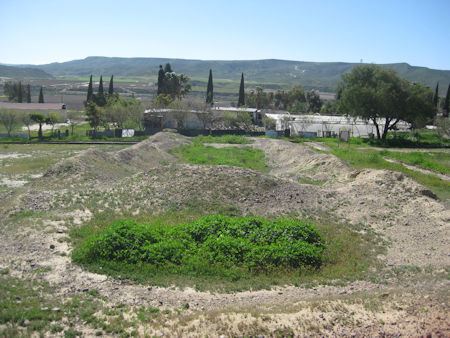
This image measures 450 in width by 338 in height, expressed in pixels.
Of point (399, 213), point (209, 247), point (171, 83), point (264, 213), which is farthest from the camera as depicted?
point (171, 83)

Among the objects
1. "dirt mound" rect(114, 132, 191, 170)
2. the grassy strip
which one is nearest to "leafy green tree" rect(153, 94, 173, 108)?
"dirt mound" rect(114, 132, 191, 170)

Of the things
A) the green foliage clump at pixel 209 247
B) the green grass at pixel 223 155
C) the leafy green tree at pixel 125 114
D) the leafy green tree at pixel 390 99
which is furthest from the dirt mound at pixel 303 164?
the leafy green tree at pixel 125 114

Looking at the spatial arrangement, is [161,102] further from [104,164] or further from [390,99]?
[104,164]

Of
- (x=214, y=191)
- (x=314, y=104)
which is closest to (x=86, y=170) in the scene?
(x=214, y=191)

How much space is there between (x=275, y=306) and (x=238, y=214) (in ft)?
22.6

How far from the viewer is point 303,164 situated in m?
27.7

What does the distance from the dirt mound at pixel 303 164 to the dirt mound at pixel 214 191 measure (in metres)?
5.66

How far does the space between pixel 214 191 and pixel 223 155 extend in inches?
657

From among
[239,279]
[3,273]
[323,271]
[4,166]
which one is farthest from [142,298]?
[4,166]

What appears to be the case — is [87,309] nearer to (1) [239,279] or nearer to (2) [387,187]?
(1) [239,279]

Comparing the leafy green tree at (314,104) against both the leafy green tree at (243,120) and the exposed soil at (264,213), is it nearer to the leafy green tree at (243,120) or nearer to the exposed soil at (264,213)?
the leafy green tree at (243,120)

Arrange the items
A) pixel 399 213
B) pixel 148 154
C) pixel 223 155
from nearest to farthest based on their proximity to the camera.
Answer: pixel 399 213
pixel 148 154
pixel 223 155

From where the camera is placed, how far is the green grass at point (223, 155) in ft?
94.1

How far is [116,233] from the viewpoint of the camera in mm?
11078
